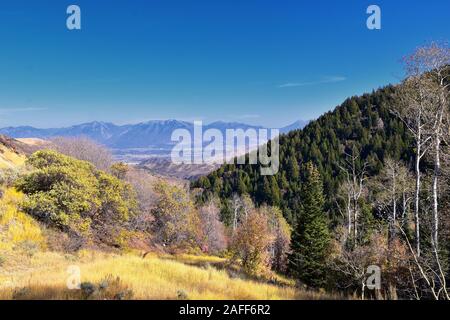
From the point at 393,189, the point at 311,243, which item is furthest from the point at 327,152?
the point at 393,189

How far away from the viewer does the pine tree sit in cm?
3238

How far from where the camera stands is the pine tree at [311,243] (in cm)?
3238

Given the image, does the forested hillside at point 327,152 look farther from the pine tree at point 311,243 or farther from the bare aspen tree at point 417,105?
the bare aspen tree at point 417,105

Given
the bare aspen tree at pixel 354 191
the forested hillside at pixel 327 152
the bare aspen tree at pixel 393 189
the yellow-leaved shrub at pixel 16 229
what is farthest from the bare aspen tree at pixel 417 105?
the forested hillside at pixel 327 152

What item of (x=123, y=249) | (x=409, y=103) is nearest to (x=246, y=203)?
(x=123, y=249)

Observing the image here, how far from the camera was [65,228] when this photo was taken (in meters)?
19.3

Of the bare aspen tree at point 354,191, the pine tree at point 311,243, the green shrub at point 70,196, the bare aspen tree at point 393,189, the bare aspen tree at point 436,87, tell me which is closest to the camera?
the bare aspen tree at point 436,87

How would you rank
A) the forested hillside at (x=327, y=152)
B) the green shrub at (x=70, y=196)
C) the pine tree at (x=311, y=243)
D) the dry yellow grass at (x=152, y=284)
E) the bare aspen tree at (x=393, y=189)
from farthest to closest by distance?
the forested hillside at (x=327, y=152) → the pine tree at (x=311, y=243) → the bare aspen tree at (x=393, y=189) → the green shrub at (x=70, y=196) → the dry yellow grass at (x=152, y=284)

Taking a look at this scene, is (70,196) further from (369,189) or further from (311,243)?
(369,189)

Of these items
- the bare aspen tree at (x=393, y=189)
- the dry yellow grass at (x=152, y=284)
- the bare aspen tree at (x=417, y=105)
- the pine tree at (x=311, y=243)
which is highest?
the bare aspen tree at (x=417, y=105)

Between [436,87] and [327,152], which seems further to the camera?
[327,152]

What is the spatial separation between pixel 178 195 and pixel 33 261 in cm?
2903

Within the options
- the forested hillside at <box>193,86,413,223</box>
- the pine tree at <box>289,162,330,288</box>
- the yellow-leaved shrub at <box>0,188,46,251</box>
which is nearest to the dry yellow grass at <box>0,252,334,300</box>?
the yellow-leaved shrub at <box>0,188,46,251</box>

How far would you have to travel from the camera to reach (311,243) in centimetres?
3397
